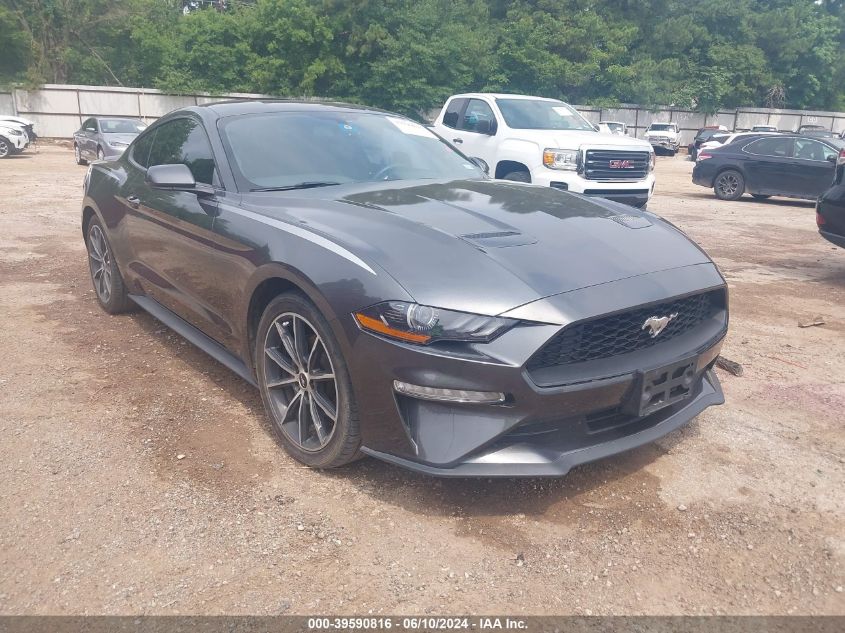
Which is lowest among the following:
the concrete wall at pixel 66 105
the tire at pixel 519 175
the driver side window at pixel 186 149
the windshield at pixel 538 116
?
the tire at pixel 519 175

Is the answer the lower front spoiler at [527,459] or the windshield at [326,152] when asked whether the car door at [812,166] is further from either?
the lower front spoiler at [527,459]

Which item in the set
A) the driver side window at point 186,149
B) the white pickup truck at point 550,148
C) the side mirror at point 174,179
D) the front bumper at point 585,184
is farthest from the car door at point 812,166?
the side mirror at point 174,179

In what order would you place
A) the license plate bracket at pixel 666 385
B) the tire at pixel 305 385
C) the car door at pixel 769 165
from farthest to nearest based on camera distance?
the car door at pixel 769 165 → the tire at pixel 305 385 → the license plate bracket at pixel 666 385

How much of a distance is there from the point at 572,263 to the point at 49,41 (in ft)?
142

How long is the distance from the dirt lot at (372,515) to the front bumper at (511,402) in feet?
1.03

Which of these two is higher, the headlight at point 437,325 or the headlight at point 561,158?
the headlight at point 561,158

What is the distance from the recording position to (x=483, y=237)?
292cm

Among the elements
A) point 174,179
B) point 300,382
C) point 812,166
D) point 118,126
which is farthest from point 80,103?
point 300,382

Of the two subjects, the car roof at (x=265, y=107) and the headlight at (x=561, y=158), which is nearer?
the car roof at (x=265, y=107)

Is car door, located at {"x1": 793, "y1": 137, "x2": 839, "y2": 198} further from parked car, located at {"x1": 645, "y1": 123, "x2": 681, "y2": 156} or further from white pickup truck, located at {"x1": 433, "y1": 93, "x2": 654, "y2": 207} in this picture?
parked car, located at {"x1": 645, "y1": 123, "x2": 681, "y2": 156}

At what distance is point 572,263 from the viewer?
279 cm

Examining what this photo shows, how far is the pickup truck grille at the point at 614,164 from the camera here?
8.85 m

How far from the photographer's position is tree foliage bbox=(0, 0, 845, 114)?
3416cm

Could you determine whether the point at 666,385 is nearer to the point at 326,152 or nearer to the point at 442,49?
the point at 326,152
